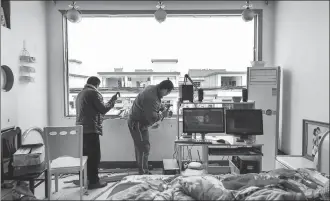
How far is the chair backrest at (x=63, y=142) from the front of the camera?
8.98ft

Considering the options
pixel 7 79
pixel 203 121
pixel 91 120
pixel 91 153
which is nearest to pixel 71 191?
pixel 91 153

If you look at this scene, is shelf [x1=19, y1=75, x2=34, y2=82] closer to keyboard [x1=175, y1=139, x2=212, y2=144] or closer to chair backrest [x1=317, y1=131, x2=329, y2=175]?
keyboard [x1=175, y1=139, x2=212, y2=144]

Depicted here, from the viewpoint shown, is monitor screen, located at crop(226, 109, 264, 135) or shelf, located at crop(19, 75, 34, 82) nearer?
monitor screen, located at crop(226, 109, 264, 135)

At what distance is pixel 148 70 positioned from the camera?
4.51m

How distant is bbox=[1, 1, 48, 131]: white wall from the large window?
1.40 feet

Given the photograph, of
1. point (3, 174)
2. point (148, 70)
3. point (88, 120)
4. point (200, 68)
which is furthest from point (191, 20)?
point (3, 174)

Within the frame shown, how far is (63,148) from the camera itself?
278 centimetres

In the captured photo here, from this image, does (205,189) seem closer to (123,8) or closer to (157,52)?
(157,52)

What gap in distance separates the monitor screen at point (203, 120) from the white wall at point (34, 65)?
204cm

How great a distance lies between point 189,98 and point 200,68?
4.44 ft

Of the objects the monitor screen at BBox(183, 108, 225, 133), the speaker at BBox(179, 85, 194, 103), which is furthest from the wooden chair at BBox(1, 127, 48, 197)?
the speaker at BBox(179, 85, 194, 103)

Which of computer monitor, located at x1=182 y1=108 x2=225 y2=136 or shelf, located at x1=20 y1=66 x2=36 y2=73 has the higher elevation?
shelf, located at x1=20 y1=66 x2=36 y2=73

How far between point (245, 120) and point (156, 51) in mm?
2121

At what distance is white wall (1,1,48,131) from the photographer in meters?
3.04
